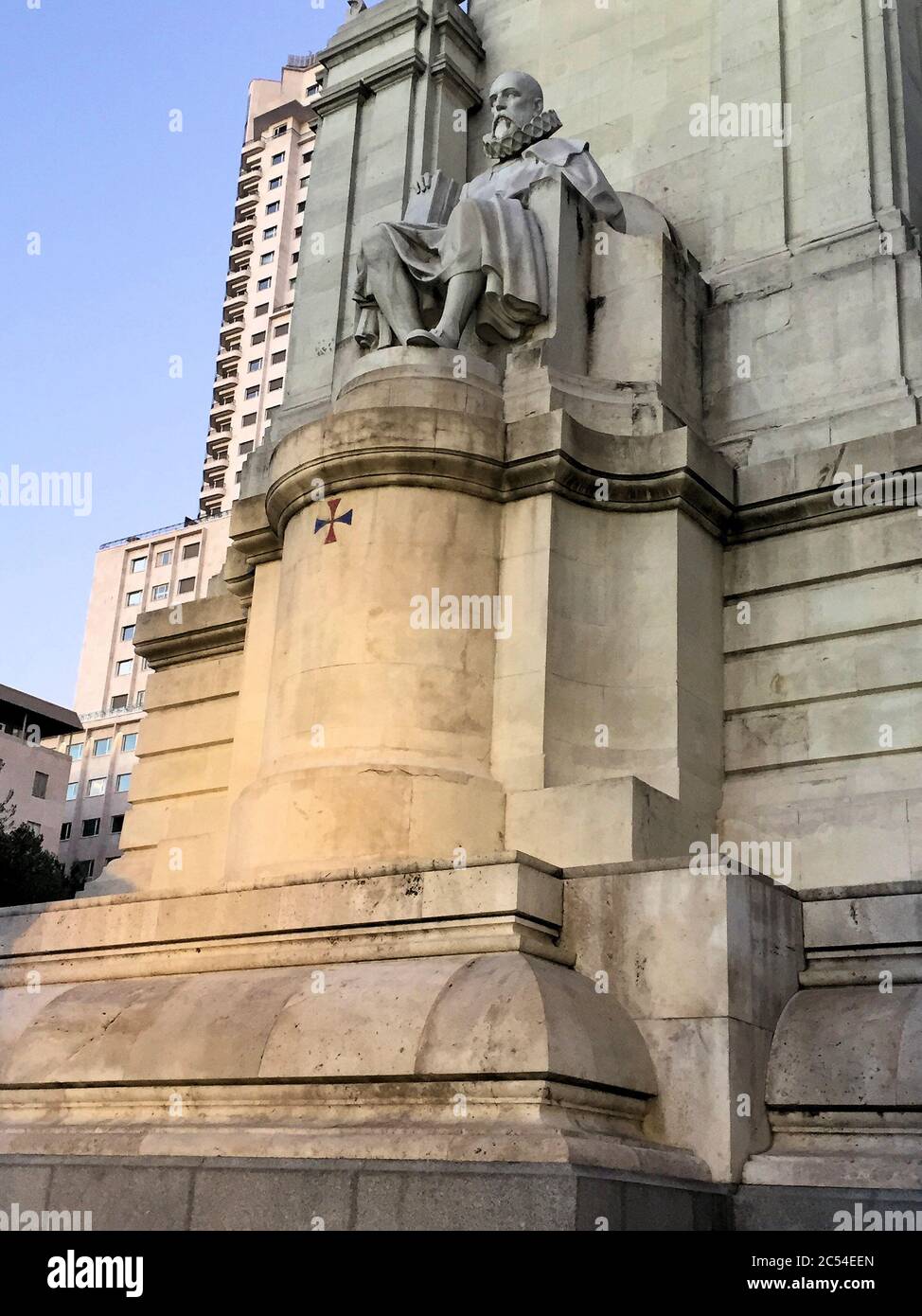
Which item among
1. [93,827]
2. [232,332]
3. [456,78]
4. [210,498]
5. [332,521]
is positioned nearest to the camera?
[332,521]

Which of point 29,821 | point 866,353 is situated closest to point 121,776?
point 29,821

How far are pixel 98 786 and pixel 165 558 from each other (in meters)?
16.3

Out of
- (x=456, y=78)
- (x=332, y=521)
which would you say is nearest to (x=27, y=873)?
(x=456, y=78)

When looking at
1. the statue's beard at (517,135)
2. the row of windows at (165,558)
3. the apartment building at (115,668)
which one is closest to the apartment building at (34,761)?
the apartment building at (115,668)

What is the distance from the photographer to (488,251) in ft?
53.0

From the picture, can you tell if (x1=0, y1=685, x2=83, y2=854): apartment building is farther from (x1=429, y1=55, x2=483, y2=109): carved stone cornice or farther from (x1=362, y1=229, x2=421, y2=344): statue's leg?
(x1=362, y1=229, x2=421, y2=344): statue's leg

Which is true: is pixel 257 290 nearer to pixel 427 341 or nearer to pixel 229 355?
pixel 229 355

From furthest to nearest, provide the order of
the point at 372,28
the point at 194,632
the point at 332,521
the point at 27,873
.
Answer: the point at 27,873 → the point at 372,28 → the point at 194,632 → the point at 332,521

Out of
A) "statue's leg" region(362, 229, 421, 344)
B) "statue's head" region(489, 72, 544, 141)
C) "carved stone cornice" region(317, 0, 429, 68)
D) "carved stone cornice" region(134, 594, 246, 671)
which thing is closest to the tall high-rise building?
"carved stone cornice" region(317, 0, 429, 68)

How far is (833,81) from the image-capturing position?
59.8 feet

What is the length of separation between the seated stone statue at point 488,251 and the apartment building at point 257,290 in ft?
258

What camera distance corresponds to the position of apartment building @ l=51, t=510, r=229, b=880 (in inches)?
3300

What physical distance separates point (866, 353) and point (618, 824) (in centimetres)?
702

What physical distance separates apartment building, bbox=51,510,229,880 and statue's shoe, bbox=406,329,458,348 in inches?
2644
